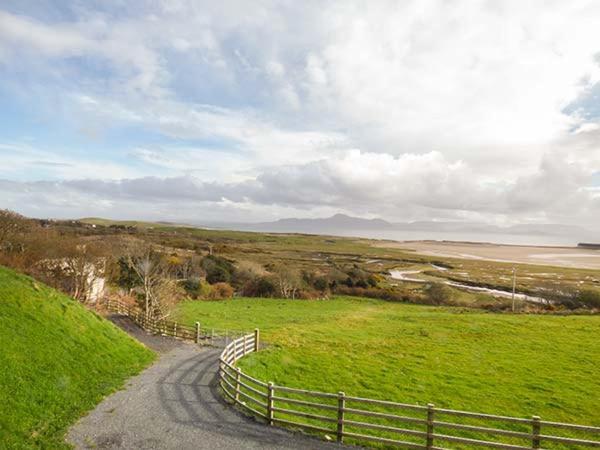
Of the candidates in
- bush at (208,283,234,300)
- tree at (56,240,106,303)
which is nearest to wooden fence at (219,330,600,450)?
tree at (56,240,106,303)

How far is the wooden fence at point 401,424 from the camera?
35.7 feet

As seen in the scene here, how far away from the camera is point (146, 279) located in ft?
109

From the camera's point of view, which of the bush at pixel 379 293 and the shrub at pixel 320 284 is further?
the shrub at pixel 320 284

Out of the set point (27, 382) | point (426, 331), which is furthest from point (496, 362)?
point (27, 382)

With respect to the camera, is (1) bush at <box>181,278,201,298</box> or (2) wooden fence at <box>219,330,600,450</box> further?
(1) bush at <box>181,278,201,298</box>

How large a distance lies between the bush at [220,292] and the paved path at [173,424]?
128 feet

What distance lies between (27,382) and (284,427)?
945 centimetres

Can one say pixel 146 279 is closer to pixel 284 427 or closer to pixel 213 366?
pixel 213 366

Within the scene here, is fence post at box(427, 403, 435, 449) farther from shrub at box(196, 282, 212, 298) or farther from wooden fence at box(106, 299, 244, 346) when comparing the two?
shrub at box(196, 282, 212, 298)

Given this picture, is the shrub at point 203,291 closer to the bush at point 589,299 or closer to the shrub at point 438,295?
the shrub at point 438,295

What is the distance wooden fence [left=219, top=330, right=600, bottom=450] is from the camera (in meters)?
10.9

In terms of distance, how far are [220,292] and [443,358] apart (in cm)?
3989

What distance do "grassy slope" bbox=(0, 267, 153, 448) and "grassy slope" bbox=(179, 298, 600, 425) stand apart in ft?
22.6

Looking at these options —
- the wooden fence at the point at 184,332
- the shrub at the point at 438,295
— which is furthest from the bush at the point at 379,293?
the wooden fence at the point at 184,332
